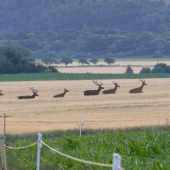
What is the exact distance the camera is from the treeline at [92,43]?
118 m

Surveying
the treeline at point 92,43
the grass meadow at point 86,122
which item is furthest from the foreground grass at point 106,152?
the treeline at point 92,43

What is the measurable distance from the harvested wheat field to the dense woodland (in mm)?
68273

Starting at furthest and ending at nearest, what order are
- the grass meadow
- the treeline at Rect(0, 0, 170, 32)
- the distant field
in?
the treeline at Rect(0, 0, 170, 32) → the distant field → the grass meadow

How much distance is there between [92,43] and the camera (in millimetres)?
125188

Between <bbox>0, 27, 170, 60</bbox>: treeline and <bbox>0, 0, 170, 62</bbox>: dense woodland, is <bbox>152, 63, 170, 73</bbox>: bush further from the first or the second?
<bbox>0, 0, 170, 62</bbox>: dense woodland

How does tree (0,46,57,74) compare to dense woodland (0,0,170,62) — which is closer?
tree (0,46,57,74)

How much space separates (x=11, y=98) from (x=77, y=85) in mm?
10984

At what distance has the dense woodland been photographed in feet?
397

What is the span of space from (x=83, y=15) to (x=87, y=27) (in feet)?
20.5

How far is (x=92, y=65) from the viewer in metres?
93.4

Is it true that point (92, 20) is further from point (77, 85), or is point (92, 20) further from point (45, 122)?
point (45, 122)

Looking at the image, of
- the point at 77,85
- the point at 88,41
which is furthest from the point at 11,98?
the point at 88,41

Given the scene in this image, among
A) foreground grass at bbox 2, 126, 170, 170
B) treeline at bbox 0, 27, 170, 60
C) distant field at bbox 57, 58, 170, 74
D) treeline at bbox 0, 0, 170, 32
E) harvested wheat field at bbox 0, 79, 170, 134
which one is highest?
treeline at bbox 0, 0, 170, 32

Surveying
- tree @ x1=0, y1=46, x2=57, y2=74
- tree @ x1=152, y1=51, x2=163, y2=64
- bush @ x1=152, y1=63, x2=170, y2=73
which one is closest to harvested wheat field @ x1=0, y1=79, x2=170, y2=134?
tree @ x1=0, y1=46, x2=57, y2=74
